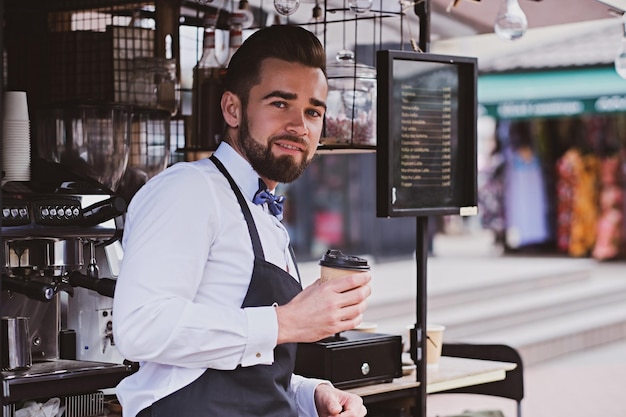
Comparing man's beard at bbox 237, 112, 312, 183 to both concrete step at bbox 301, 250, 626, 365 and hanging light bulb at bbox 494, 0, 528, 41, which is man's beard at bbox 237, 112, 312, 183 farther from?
concrete step at bbox 301, 250, 626, 365

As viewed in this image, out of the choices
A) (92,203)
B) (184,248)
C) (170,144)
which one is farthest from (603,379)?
(184,248)

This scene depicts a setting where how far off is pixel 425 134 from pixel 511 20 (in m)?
0.62

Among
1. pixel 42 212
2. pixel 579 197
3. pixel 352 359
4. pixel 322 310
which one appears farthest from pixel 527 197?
pixel 322 310

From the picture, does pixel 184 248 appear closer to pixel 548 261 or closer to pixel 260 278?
pixel 260 278

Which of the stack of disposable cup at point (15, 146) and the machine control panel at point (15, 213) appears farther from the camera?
the stack of disposable cup at point (15, 146)

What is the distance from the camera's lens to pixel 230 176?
8.54ft

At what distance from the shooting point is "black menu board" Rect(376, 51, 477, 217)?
12.1 feet

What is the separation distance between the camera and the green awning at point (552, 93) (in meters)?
13.7

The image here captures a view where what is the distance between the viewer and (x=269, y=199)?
2.65 m

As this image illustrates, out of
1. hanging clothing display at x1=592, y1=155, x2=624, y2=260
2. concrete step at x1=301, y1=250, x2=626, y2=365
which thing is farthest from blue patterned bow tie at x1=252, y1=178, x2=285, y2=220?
hanging clothing display at x1=592, y1=155, x2=624, y2=260

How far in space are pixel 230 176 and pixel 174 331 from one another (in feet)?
1.66

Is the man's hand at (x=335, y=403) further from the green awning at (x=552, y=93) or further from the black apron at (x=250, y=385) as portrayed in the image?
the green awning at (x=552, y=93)

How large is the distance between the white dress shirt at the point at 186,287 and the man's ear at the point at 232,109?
0.16 meters

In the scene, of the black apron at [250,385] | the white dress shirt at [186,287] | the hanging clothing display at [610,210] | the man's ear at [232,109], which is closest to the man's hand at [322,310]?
the white dress shirt at [186,287]
